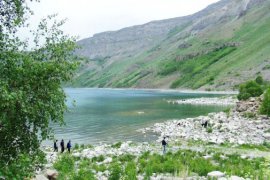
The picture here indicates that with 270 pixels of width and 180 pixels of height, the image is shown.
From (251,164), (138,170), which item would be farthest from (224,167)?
(138,170)

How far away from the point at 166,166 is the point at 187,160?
382 centimetres

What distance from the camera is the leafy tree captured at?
1780 centimetres

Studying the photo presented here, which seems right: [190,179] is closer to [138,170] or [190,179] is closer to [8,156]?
[138,170]

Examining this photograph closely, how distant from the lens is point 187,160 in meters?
34.5

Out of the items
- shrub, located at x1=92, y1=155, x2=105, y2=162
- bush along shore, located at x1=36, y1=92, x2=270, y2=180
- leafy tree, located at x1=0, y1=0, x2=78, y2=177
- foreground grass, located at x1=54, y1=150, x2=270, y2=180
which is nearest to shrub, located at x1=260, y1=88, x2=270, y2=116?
bush along shore, located at x1=36, y1=92, x2=270, y2=180

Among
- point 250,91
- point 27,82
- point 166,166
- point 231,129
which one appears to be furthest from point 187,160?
point 250,91

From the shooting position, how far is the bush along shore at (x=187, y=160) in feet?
91.5

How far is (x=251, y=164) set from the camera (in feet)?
104

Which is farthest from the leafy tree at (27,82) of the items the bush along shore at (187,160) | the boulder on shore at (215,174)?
the boulder on shore at (215,174)

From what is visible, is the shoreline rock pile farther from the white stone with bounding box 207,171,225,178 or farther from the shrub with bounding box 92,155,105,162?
the white stone with bounding box 207,171,225,178

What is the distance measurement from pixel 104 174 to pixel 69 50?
13.5 metres

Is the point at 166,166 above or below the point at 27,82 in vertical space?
below

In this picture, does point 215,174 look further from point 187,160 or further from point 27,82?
point 27,82

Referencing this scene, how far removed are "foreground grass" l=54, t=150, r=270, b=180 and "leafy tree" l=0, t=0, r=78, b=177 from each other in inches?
282
